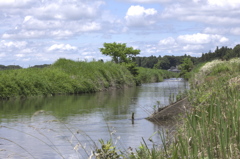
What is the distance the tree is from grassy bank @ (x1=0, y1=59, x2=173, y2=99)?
1711 centimetres

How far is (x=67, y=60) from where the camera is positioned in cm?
4425

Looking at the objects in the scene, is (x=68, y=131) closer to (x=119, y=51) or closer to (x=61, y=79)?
(x=61, y=79)

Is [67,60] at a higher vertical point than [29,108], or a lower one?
higher

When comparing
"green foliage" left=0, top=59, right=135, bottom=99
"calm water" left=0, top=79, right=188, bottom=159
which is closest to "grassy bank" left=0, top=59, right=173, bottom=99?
"green foliage" left=0, top=59, right=135, bottom=99

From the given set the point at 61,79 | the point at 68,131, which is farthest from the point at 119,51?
the point at 68,131

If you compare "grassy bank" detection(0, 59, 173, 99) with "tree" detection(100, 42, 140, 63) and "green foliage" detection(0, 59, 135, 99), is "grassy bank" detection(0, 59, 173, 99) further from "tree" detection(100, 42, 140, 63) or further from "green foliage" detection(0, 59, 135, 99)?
"tree" detection(100, 42, 140, 63)

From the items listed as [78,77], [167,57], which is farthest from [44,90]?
[167,57]

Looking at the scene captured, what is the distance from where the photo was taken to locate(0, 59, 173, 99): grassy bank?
30.3 m

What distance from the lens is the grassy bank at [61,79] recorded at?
3034 centimetres

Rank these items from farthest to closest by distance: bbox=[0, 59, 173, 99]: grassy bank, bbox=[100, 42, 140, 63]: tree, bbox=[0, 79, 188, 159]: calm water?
bbox=[100, 42, 140, 63]: tree, bbox=[0, 59, 173, 99]: grassy bank, bbox=[0, 79, 188, 159]: calm water

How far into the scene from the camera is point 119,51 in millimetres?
69500

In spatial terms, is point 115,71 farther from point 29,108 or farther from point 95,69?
point 29,108

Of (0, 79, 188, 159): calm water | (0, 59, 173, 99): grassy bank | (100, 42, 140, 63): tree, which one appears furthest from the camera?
(100, 42, 140, 63): tree

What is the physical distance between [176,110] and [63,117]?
5251 millimetres
